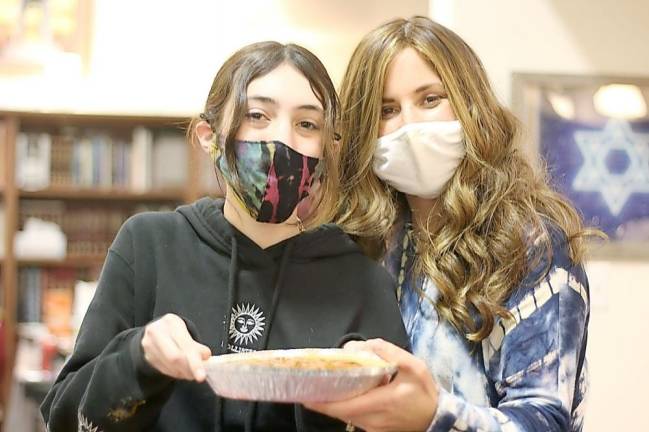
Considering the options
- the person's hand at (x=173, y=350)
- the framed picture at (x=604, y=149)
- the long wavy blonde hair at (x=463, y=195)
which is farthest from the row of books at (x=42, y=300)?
the person's hand at (x=173, y=350)

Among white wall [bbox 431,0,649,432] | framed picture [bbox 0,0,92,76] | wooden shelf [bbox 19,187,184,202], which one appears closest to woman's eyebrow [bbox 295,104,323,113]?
white wall [bbox 431,0,649,432]

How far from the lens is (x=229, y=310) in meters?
1.28

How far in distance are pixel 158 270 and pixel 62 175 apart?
13.7 feet

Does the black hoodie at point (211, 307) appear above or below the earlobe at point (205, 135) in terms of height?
below

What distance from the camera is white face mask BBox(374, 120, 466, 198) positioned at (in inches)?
59.4

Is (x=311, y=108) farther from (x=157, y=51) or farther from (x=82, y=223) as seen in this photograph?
(x=157, y=51)

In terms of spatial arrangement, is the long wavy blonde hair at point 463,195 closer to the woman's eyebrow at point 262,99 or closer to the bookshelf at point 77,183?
the woman's eyebrow at point 262,99

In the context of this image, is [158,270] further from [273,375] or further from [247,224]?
[273,375]

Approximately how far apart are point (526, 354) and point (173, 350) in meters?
0.53

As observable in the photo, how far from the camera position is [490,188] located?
1525 millimetres

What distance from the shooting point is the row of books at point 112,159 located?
5219 mm

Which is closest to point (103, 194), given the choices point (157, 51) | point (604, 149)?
point (157, 51)

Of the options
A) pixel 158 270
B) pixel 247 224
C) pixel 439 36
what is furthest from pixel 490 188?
pixel 158 270

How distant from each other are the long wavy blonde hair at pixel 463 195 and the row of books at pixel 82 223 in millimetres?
3846
